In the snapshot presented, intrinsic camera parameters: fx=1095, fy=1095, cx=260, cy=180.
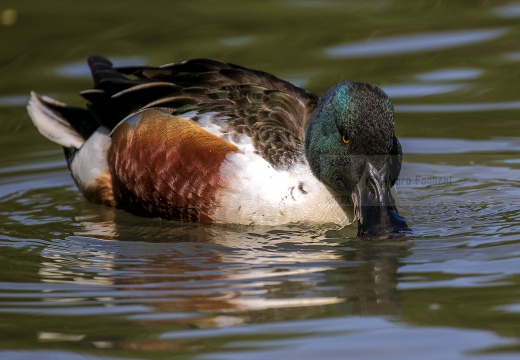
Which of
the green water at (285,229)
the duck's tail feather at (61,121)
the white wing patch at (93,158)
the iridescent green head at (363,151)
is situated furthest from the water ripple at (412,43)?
the iridescent green head at (363,151)

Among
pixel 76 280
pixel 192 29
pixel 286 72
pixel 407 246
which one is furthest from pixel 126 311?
pixel 192 29

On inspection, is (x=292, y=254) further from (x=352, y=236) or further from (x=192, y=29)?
(x=192, y=29)

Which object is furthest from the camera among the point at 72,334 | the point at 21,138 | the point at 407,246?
the point at 21,138

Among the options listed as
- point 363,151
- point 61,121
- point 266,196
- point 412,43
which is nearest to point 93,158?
point 61,121

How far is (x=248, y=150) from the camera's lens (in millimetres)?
6461

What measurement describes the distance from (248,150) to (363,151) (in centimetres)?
75

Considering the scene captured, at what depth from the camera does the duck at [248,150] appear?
6.09 m

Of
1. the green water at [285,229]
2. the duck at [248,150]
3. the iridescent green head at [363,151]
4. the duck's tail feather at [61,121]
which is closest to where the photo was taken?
the green water at [285,229]

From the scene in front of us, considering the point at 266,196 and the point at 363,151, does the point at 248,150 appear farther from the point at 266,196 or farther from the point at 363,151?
the point at 363,151

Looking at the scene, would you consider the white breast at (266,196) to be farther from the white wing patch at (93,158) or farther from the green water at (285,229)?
the white wing patch at (93,158)

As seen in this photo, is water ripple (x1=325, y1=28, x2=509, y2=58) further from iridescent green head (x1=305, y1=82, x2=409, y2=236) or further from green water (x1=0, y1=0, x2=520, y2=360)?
iridescent green head (x1=305, y1=82, x2=409, y2=236)

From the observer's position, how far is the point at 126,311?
16.4 ft

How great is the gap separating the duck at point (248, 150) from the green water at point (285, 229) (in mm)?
157

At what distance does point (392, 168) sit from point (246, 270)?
3.70ft
